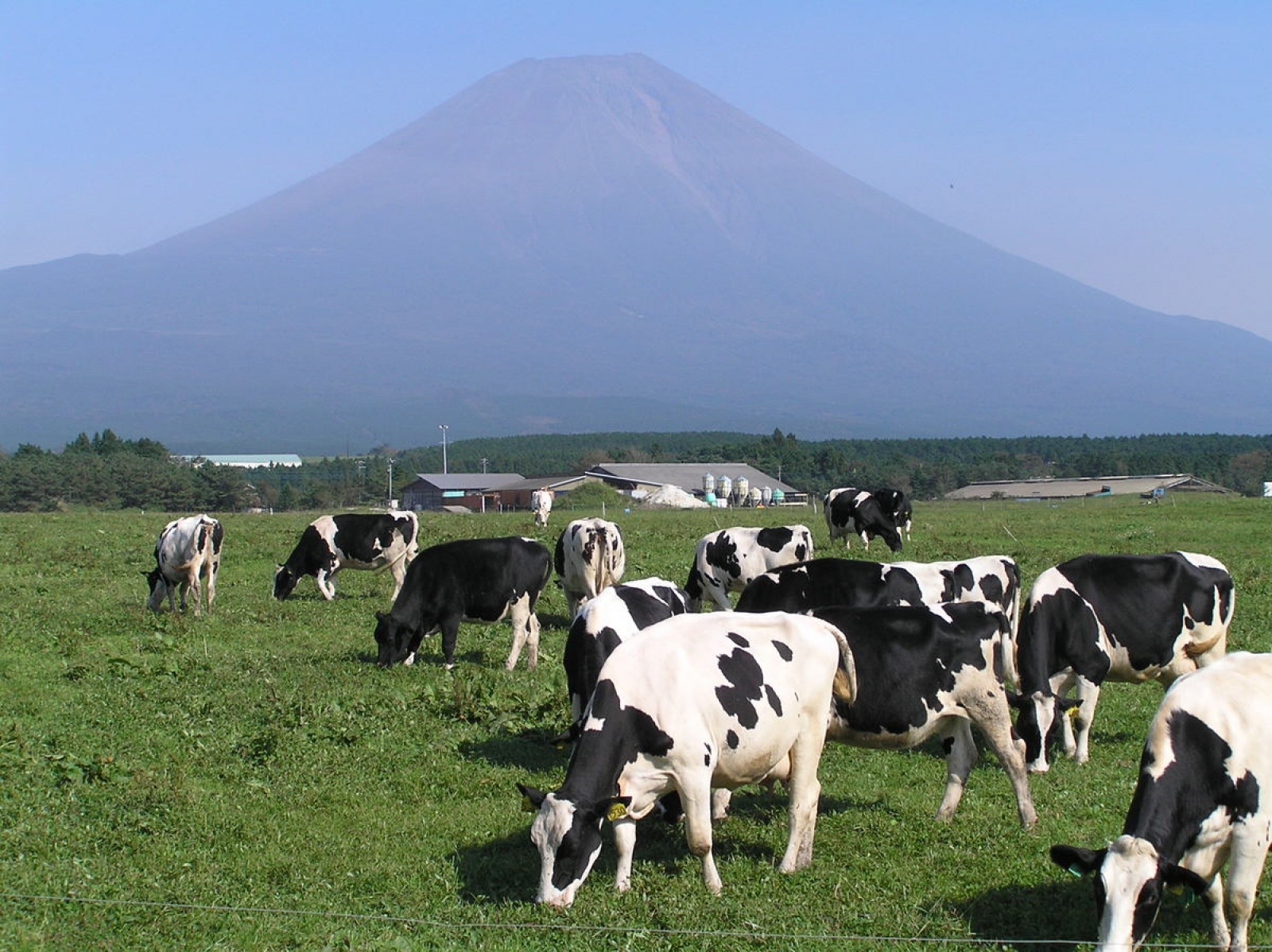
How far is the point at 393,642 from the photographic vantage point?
16109 mm

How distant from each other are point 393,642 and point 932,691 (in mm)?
7821

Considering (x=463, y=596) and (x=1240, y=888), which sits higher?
(x=463, y=596)

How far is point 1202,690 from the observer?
7867 mm

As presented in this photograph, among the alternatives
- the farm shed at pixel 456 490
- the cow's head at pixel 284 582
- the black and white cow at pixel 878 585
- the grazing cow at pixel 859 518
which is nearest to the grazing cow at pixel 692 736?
the black and white cow at pixel 878 585

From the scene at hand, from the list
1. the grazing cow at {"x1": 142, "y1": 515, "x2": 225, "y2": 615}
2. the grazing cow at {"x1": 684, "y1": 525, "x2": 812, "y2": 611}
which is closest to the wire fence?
the grazing cow at {"x1": 142, "y1": 515, "x2": 225, "y2": 615}

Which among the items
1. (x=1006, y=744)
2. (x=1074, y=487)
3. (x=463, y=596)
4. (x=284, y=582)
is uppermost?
(x=463, y=596)

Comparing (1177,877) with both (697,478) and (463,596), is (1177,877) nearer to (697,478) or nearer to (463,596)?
(463,596)

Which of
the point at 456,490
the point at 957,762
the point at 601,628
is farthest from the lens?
the point at 456,490

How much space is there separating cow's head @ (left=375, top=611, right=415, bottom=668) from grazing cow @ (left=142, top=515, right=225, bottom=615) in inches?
210

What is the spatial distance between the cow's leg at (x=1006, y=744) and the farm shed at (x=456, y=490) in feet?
256

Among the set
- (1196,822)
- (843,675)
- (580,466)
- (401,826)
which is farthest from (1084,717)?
(580,466)

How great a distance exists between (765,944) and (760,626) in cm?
238

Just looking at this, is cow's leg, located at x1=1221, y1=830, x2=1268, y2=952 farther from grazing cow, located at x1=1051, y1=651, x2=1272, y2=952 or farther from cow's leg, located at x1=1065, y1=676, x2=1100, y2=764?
cow's leg, located at x1=1065, y1=676, x2=1100, y2=764

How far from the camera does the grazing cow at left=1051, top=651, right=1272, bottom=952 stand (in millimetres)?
6988
